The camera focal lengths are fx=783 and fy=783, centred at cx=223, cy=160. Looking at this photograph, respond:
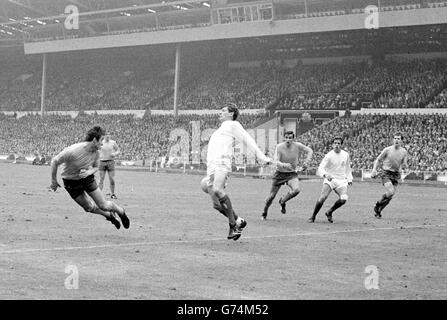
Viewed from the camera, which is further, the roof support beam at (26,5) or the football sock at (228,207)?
the roof support beam at (26,5)

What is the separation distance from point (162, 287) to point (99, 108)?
6552cm

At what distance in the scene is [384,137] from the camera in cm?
4516

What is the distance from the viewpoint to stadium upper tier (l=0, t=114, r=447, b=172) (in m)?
42.4

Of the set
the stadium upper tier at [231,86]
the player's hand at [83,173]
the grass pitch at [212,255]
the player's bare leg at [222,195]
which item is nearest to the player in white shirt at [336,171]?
the grass pitch at [212,255]

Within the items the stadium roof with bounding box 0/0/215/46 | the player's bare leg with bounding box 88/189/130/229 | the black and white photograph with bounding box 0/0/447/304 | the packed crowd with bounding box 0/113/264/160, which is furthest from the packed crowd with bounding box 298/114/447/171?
the player's bare leg with bounding box 88/189/130/229

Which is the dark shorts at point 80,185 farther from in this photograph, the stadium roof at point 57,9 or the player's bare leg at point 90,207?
the stadium roof at point 57,9

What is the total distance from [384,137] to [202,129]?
51.9 feet

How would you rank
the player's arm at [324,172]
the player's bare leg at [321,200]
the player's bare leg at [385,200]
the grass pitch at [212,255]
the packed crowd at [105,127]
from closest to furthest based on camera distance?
the grass pitch at [212,255] < the player's bare leg at [321,200] < the player's arm at [324,172] < the player's bare leg at [385,200] < the packed crowd at [105,127]

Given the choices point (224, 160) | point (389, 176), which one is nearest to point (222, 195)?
point (224, 160)

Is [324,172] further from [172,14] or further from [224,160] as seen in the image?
[172,14]

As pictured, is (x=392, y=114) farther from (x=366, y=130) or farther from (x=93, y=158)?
(x=93, y=158)

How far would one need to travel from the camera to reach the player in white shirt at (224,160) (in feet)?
41.9

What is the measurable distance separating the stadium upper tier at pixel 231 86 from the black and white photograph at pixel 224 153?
203 millimetres

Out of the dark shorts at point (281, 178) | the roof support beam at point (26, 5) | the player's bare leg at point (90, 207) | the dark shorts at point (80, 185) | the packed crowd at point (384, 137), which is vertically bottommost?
the player's bare leg at point (90, 207)
